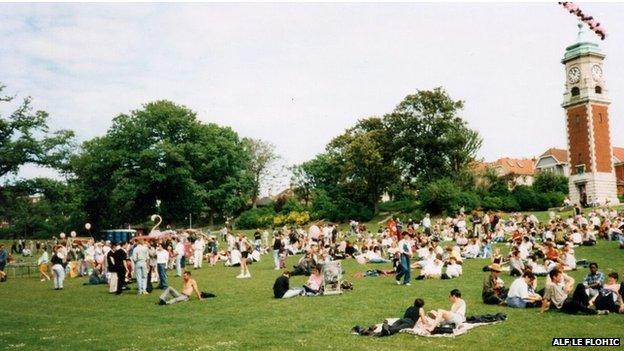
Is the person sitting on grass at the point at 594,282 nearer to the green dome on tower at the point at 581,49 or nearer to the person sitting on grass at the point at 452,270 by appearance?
the person sitting on grass at the point at 452,270

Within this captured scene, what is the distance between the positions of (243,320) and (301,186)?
302 ft

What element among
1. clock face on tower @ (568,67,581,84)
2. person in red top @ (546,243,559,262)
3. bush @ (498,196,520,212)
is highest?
clock face on tower @ (568,67,581,84)

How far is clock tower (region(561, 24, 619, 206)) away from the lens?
7294 cm

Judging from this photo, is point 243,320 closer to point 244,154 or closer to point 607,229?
point 607,229

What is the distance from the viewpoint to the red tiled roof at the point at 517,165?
121 m

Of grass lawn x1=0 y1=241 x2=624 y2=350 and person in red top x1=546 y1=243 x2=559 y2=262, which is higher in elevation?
person in red top x1=546 y1=243 x2=559 y2=262

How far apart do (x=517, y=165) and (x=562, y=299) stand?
114 m

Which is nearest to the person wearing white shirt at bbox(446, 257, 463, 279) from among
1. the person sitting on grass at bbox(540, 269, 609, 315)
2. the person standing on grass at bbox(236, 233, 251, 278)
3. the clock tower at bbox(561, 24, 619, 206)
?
the person sitting on grass at bbox(540, 269, 609, 315)

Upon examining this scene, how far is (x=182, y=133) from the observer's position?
72688 millimetres

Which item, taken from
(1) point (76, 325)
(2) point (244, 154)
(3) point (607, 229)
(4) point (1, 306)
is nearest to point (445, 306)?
(1) point (76, 325)

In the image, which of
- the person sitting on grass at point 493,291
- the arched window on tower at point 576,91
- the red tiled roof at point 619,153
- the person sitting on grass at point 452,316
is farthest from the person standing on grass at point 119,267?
the red tiled roof at point 619,153

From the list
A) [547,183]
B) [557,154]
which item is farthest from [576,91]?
[557,154]

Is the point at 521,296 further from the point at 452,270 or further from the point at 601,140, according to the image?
the point at 601,140

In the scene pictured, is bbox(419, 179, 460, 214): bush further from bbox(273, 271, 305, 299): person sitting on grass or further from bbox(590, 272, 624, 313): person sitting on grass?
bbox(590, 272, 624, 313): person sitting on grass
